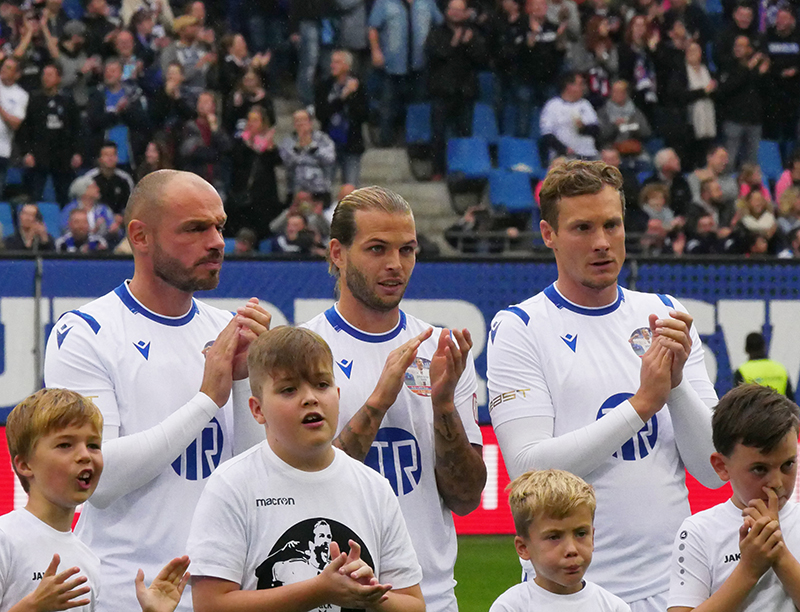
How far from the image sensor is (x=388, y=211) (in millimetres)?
4250

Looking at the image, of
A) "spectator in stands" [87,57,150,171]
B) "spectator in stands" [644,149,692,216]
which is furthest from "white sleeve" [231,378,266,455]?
"spectator in stands" [644,149,692,216]

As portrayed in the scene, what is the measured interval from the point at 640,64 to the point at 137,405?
14113 millimetres

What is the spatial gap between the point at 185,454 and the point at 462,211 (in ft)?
40.2

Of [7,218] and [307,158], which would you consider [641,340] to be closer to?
[307,158]

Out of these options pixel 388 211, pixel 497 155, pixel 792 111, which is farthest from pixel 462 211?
pixel 388 211

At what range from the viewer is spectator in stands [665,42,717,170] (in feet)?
54.7

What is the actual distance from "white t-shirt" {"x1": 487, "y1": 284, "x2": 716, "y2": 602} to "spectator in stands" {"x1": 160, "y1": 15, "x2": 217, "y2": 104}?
11751 mm

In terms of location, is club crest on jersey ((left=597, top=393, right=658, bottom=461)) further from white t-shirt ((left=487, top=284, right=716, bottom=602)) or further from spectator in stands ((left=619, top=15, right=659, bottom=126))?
spectator in stands ((left=619, top=15, right=659, bottom=126))

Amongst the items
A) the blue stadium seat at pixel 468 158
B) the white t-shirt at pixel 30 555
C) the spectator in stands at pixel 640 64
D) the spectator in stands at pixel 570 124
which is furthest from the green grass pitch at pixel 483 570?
the spectator in stands at pixel 640 64

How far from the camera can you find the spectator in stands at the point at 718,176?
1571 cm

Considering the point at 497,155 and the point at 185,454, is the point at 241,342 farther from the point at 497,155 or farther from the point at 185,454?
the point at 497,155

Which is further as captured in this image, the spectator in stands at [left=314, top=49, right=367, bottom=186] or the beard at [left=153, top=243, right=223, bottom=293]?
the spectator in stands at [left=314, top=49, right=367, bottom=186]

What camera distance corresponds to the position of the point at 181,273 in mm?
4102

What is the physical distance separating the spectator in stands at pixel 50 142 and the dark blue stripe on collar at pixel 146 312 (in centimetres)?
1101
